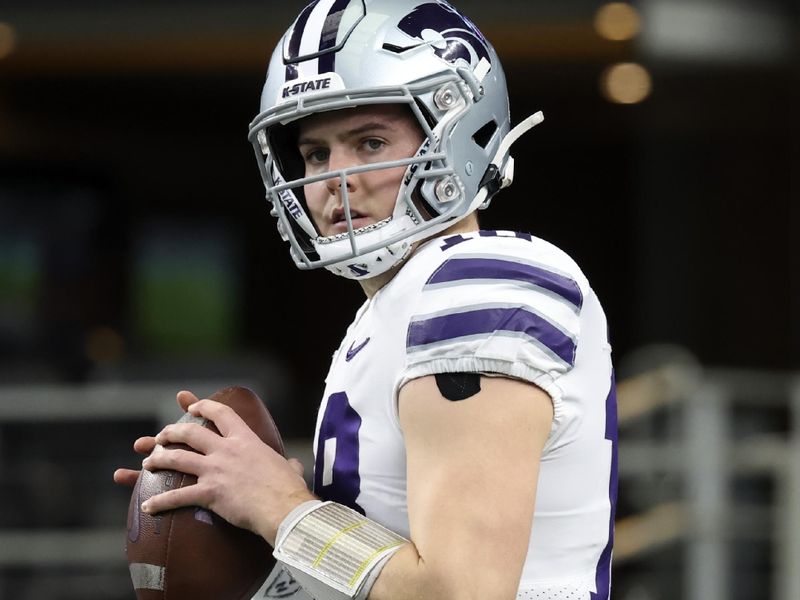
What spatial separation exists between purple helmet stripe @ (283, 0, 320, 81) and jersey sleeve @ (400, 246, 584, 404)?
39 cm

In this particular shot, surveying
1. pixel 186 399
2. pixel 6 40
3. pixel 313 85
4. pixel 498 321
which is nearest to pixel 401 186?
pixel 313 85

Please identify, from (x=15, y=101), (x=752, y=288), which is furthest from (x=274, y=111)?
(x=15, y=101)

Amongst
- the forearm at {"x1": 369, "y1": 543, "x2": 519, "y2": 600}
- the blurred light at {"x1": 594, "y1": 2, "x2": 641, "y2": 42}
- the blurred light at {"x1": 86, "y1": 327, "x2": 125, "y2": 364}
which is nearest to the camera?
the forearm at {"x1": 369, "y1": 543, "x2": 519, "y2": 600}

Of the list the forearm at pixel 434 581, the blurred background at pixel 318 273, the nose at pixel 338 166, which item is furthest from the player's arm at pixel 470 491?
the blurred background at pixel 318 273

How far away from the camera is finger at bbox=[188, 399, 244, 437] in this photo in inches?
69.3

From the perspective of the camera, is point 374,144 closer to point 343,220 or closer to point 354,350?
point 343,220

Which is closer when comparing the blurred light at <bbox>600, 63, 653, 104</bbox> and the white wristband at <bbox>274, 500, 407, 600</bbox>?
the white wristband at <bbox>274, 500, 407, 600</bbox>

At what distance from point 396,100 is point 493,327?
1.27 feet

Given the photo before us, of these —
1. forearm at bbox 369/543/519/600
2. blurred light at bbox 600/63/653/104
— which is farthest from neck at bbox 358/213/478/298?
blurred light at bbox 600/63/653/104

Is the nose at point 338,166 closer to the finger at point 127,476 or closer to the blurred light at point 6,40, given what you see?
the finger at point 127,476

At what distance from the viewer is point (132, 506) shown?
183 cm

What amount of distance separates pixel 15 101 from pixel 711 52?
5.19 meters

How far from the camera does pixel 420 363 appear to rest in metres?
1.60

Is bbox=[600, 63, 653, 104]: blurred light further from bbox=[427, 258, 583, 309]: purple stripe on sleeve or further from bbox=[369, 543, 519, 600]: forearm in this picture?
bbox=[369, 543, 519, 600]: forearm
